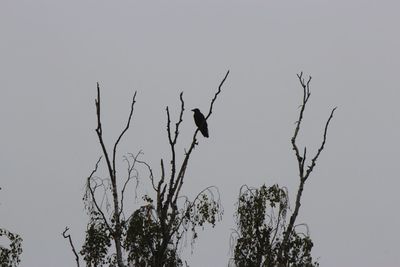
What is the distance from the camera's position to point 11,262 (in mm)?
20062

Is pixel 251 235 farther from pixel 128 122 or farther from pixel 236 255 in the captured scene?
pixel 128 122

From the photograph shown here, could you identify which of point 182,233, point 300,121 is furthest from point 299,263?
point 182,233

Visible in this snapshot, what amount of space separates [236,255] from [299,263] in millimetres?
1595

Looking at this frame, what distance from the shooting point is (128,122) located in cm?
1121

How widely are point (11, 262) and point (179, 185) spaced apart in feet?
38.3

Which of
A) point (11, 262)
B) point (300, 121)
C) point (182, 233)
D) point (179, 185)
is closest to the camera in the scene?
point (179, 185)

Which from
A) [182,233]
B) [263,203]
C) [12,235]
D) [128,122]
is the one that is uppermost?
[12,235]

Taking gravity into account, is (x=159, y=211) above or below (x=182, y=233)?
below

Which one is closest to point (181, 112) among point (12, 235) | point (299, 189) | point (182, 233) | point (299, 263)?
point (182, 233)

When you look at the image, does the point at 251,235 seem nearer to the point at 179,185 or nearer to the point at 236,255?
the point at 236,255

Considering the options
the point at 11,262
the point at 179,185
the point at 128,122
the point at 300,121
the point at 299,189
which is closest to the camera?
the point at 179,185

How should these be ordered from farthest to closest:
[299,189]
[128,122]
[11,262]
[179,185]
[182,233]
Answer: [11,262] → [299,189] → [182,233] → [128,122] → [179,185]

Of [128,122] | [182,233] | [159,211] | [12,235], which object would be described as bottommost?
[159,211]

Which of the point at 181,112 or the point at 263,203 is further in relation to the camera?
the point at 263,203
